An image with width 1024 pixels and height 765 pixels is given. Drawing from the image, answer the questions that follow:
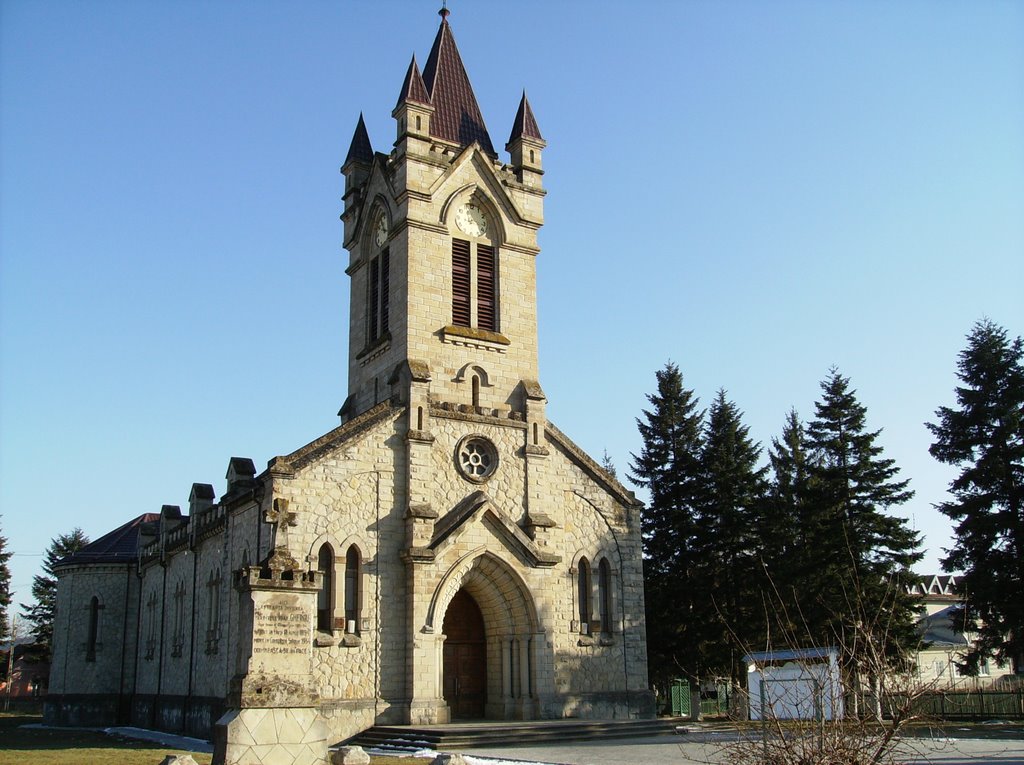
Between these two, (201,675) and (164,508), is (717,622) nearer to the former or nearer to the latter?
(201,675)

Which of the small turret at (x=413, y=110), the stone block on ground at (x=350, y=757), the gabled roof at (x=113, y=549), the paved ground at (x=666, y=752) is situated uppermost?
the small turret at (x=413, y=110)

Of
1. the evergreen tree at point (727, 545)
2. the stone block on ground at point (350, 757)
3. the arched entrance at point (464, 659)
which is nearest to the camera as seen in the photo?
the stone block on ground at point (350, 757)

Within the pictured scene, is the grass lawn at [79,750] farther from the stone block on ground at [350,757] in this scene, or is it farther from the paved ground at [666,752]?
the paved ground at [666,752]

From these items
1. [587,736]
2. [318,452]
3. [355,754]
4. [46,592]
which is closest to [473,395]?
[318,452]

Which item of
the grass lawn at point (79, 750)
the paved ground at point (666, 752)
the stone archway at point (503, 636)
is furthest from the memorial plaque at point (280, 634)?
the stone archway at point (503, 636)

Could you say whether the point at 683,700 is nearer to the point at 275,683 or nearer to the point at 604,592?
the point at 604,592

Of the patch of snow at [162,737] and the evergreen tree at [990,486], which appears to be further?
the evergreen tree at [990,486]

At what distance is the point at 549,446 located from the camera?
32.0 m

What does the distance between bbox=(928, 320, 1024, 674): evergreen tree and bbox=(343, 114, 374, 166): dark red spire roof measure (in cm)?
2338

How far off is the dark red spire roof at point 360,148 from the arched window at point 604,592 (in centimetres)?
1772

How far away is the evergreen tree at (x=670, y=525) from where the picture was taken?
39062mm

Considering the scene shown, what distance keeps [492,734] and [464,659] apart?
5479 mm

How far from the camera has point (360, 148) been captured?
36.9 metres

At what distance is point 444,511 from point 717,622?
1518 cm
